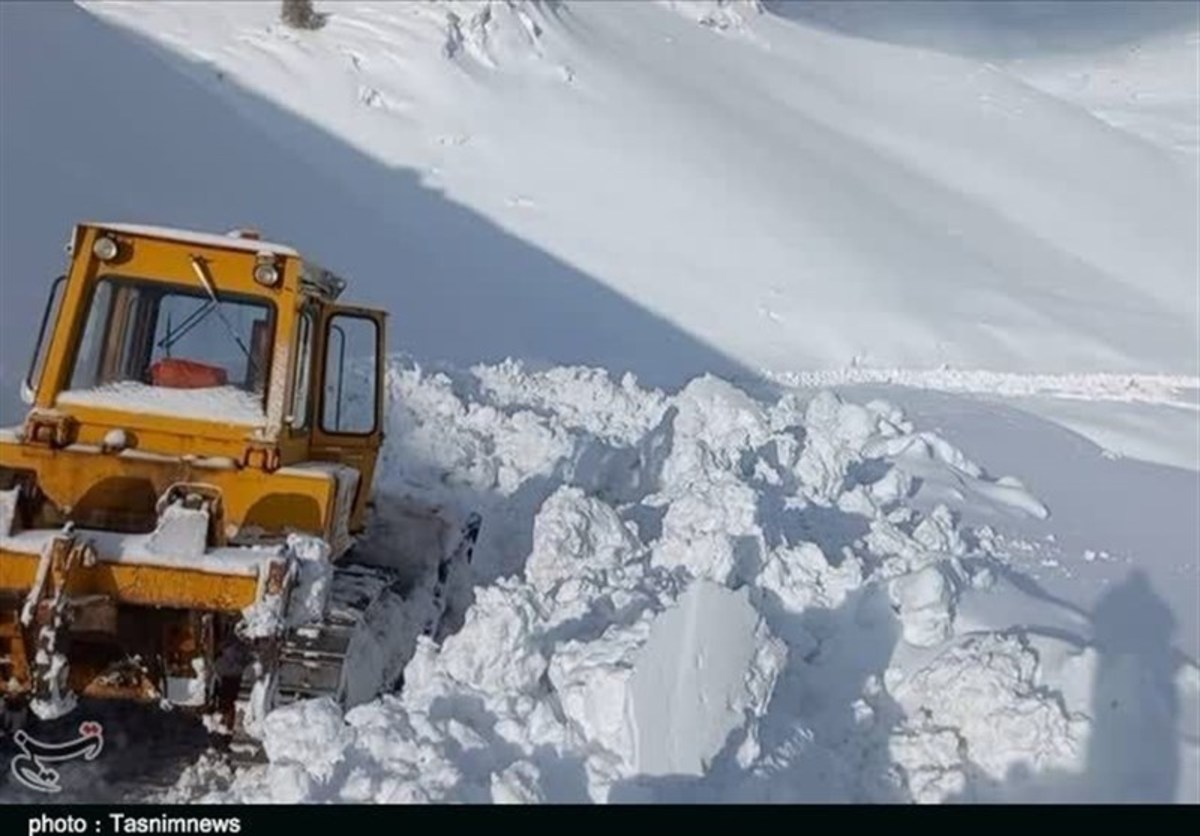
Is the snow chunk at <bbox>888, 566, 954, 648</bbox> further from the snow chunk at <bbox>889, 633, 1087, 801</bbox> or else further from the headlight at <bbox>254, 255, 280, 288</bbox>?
the headlight at <bbox>254, 255, 280, 288</bbox>

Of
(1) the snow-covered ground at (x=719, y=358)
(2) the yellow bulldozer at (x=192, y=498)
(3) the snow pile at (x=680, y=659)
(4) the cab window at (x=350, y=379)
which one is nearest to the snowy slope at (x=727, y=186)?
(1) the snow-covered ground at (x=719, y=358)

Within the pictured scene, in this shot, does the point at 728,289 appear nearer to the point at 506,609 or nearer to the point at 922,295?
the point at 922,295

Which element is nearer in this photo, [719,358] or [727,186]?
[719,358]

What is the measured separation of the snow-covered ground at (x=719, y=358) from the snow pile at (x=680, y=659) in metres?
0.02

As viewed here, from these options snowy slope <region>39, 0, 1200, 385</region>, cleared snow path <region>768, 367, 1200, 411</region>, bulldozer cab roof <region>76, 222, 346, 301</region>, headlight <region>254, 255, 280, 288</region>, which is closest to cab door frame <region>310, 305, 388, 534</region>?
bulldozer cab roof <region>76, 222, 346, 301</region>

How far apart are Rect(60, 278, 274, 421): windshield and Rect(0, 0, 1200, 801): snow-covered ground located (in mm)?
1337

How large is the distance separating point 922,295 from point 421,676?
13.2 metres

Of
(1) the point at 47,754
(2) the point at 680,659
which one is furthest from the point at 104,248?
(2) the point at 680,659

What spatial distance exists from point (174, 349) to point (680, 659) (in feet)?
8.12

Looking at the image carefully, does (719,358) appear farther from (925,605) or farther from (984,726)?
(984,726)

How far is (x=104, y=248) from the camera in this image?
20.6 ft

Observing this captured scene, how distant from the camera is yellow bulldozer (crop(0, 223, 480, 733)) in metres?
5.30

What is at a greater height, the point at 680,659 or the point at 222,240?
the point at 222,240

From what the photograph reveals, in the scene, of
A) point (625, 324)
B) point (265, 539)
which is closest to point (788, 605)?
point (265, 539)
